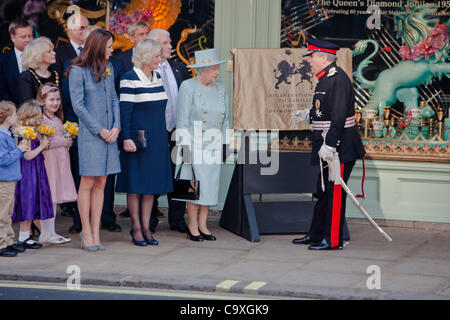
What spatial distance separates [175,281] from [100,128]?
1.87 metres

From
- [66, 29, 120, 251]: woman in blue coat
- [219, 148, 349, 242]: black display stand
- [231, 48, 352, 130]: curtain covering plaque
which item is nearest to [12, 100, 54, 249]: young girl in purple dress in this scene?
[66, 29, 120, 251]: woman in blue coat

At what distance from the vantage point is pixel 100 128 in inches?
311

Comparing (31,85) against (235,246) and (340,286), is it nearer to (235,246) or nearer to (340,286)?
(235,246)

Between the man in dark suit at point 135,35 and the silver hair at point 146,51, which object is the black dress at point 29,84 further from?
the silver hair at point 146,51

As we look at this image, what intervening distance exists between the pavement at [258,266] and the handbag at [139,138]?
3.26 ft

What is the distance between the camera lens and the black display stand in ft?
28.8

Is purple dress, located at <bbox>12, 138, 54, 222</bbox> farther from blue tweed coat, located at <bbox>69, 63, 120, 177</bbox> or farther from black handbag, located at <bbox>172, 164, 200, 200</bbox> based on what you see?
black handbag, located at <bbox>172, 164, 200, 200</bbox>

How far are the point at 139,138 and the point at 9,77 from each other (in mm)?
2185

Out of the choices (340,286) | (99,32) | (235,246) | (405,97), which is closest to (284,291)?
(340,286)

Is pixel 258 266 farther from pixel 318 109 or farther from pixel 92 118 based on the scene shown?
pixel 92 118

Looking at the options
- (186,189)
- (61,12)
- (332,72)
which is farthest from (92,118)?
(61,12)

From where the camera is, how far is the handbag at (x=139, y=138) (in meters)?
8.15

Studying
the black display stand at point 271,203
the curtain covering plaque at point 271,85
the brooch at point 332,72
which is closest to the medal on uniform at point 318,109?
the brooch at point 332,72

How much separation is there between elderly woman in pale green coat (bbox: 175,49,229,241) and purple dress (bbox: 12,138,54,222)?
132cm
